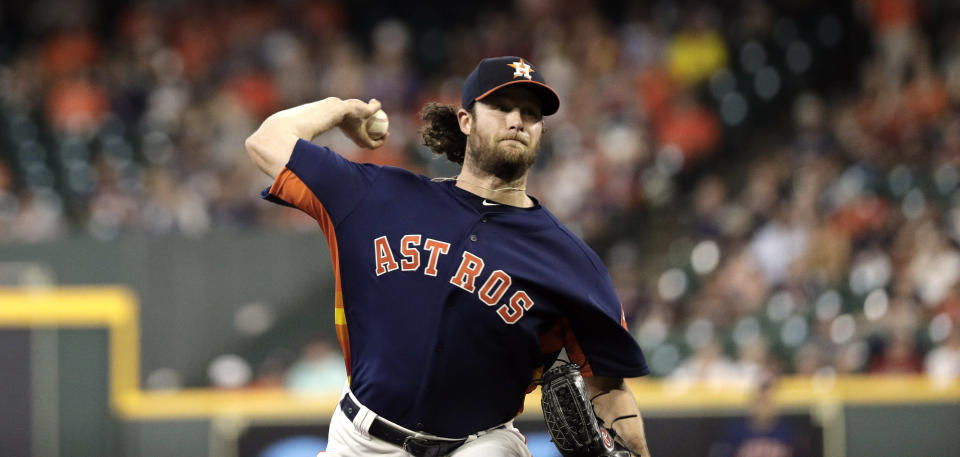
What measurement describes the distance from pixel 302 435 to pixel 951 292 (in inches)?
195

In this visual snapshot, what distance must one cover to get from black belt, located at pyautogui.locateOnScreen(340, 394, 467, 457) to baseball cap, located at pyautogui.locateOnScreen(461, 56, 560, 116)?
103cm

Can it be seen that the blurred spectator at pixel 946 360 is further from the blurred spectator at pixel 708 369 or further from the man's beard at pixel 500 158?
the man's beard at pixel 500 158

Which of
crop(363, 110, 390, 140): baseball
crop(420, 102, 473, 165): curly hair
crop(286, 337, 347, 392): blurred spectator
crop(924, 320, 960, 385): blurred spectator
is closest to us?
crop(363, 110, 390, 140): baseball

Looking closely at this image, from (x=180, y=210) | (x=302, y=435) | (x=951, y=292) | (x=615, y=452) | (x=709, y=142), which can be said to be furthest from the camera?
(x=709, y=142)

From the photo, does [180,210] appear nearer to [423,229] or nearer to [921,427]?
[921,427]

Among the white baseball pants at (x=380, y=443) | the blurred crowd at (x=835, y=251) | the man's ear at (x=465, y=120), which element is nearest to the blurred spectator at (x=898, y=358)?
the blurred crowd at (x=835, y=251)

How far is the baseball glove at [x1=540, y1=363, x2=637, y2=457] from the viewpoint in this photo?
3391 millimetres

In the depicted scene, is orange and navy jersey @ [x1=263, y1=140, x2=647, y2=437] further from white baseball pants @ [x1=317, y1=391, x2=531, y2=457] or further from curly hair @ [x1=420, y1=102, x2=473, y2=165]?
curly hair @ [x1=420, y1=102, x2=473, y2=165]

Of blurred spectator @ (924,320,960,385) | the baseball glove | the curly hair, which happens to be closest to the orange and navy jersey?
the baseball glove

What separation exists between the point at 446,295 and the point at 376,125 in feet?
2.27

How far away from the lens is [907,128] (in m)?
10.7

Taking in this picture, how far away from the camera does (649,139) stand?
11.2 m

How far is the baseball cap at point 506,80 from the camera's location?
3.55 m

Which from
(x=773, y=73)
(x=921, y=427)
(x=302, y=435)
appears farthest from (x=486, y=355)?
(x=773, y=73)
